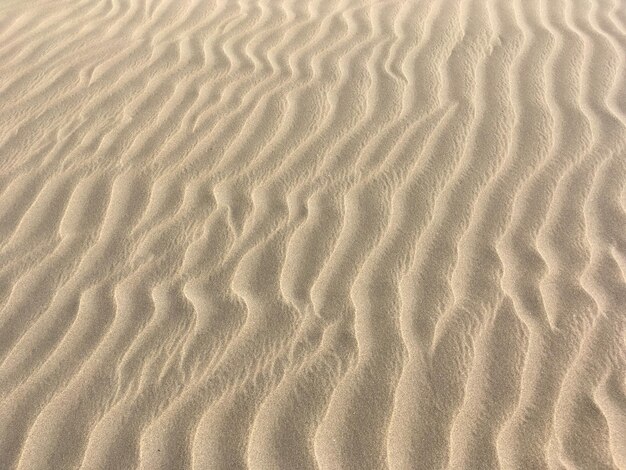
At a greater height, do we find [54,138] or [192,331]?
[54,138]

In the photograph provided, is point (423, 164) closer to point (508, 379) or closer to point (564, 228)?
point (564, 228)

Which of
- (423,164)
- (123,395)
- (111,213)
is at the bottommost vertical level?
(123,395)

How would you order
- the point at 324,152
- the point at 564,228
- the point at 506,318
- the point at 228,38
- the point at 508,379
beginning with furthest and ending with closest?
the point at 228,38 → the point at 324,152 → the point at 564,228 → the point at 506,318 → the point at 508,379

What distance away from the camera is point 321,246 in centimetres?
268

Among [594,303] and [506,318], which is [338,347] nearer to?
[506,318]

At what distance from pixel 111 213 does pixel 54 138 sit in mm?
751

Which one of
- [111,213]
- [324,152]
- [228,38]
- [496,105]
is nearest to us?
[111,213]

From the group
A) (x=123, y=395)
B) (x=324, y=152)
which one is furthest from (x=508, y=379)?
(x=324, y=152)

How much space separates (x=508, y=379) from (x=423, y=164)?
1172mm

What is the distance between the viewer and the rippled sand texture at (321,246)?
207 centimetres

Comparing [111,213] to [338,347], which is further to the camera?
[111,213]

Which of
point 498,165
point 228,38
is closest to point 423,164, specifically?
point 498,165

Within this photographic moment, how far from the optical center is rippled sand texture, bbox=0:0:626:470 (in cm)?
207

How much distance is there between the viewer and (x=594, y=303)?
2.38 metres
